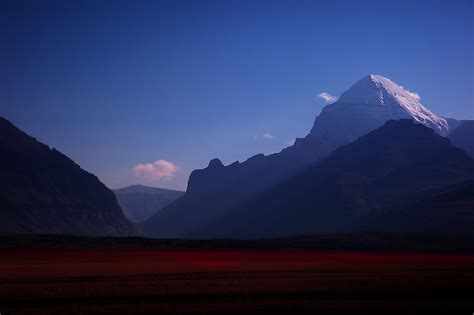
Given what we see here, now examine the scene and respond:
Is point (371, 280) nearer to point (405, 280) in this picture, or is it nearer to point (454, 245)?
point (405, 280)

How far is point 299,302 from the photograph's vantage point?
23922 mm

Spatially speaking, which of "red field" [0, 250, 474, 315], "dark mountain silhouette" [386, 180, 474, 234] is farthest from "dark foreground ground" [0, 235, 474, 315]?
"dark mountain silhouette" [386, 180, 474, 234]

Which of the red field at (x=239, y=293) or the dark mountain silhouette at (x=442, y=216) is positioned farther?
the dark mountain silhouette at (x=442, y=216)

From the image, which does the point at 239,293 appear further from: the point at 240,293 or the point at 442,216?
the point at 442,216

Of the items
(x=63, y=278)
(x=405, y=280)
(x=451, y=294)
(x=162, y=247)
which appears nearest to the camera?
(x=451, y=294)

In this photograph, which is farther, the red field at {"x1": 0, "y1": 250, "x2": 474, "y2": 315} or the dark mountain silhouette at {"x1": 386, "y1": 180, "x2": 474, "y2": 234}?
the dark mountain silhouette at {"x1": 386, "y1": 180, "x2": 474, "y2": 234}

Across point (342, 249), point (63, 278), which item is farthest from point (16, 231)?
point (63, 278)

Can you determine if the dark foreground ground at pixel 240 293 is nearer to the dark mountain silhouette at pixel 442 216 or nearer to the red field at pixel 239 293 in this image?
the red field at pixel 239 293

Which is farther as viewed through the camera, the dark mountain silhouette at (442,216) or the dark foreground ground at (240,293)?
the dark mountain silhouette at (442,216)

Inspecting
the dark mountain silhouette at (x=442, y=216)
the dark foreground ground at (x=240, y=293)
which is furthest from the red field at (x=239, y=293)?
the dark mountain silhouette at (x=442, y=216)

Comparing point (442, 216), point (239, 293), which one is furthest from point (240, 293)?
point (442, 216)

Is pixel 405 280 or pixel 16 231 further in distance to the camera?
pixel 16 231

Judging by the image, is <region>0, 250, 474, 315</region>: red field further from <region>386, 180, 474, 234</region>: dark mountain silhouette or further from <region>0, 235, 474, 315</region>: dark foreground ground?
<region>386, 180, 474, 234</region>: dark mountain silhouette

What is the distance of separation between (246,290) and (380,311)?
363 inches
